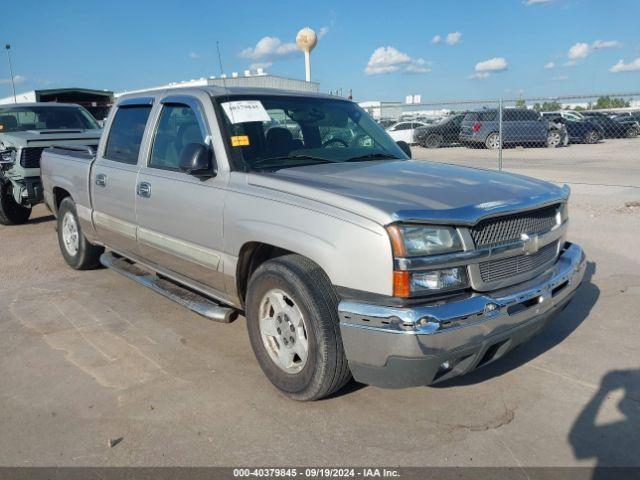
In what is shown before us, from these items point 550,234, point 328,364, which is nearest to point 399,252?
point 328,364

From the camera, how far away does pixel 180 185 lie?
13.2 feet

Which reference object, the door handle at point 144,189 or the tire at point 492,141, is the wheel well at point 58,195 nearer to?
the door handle at point 144,189

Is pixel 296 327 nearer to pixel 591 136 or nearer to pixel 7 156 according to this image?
pixel 7 156

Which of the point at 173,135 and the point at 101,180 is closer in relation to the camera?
the point at 173,135

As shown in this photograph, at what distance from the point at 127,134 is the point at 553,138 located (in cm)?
2185

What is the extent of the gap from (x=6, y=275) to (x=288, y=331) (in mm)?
4505

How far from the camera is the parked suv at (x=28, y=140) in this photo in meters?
8.54

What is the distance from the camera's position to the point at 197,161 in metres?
3.62

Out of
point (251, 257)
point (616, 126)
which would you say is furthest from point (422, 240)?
point (616, 126)

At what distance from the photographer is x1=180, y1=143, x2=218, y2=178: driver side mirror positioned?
362 cm

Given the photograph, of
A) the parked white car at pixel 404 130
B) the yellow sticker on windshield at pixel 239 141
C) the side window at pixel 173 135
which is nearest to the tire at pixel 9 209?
the side window at pixel 173 135

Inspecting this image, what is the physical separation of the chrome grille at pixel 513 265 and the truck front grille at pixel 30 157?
7.89 metres

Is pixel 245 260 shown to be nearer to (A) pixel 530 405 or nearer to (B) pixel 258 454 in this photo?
(B) pixel 258 454

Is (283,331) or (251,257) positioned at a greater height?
(251,257)
